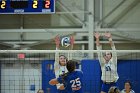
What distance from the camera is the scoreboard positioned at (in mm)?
11969

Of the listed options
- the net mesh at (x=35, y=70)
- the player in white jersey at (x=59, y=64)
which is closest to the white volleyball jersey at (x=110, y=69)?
the player in white jersey at (x=59, y=64)

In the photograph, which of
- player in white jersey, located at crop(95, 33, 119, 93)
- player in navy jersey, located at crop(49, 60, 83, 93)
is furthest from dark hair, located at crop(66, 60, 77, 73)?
player in white jersey, located at crop(95, 33, 119, 93)

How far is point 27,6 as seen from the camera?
12109 mm

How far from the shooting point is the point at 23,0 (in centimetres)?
1209

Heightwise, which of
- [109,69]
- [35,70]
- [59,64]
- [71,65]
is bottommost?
[35,70]

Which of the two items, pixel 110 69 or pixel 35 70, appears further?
pixel 35 70

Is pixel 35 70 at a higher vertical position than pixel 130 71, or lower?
lower

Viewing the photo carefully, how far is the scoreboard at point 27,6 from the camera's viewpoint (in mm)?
11969

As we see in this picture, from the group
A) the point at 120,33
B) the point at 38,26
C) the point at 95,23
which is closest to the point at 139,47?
the point at 120,33

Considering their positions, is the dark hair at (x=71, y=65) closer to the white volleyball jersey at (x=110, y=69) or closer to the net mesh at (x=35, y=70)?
the white volleyball jersey at (x=110, y=69)

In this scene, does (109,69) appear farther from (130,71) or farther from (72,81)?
(130,71)

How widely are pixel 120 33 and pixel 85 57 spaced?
1.46m

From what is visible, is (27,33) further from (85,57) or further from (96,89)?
(96,89)

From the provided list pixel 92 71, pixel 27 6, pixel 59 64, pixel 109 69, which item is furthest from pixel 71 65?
pixel 27 6
